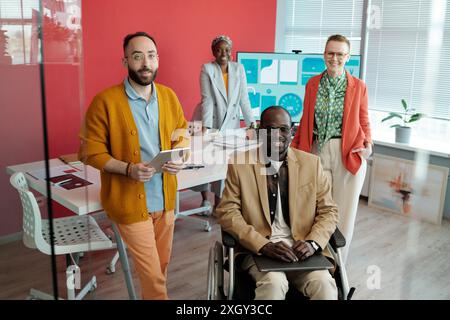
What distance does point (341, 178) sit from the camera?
2498 millimetres

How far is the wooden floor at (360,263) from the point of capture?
0.66 metres

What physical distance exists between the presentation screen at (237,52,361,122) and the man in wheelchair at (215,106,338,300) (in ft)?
5.42

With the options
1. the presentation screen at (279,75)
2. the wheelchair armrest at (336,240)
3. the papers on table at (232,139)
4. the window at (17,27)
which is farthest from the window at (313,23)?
the window at (17,27)

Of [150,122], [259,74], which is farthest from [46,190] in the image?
[259,74]

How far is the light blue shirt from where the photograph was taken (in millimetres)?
1794

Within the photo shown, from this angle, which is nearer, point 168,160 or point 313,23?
point 168,160

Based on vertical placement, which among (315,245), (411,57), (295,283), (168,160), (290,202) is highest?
(411,57)

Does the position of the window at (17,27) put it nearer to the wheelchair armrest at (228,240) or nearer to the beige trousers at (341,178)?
the wheelchair armrest at (228,240)

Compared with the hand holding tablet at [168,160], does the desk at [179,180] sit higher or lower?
lower

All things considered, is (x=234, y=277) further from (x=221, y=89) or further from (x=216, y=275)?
(x=221, y=89)

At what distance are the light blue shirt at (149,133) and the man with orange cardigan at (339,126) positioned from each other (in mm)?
957

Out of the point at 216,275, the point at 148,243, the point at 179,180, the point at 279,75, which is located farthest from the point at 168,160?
the point at 279,75

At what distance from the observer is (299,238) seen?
5.90ft

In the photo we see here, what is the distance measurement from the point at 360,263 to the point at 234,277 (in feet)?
4.40
